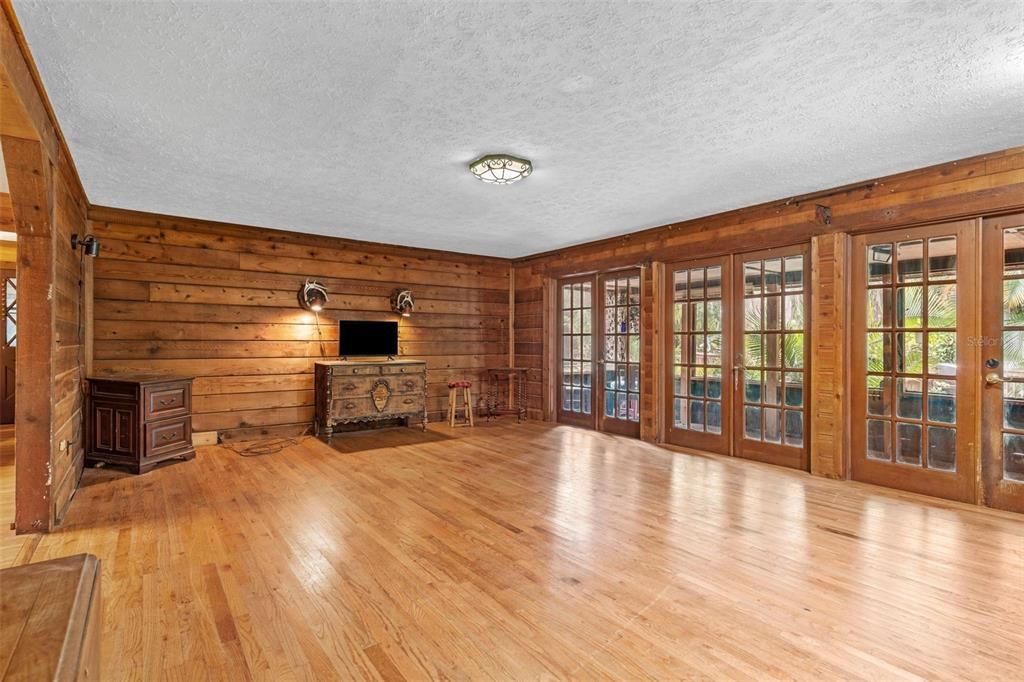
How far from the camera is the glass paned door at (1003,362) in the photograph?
129 inches

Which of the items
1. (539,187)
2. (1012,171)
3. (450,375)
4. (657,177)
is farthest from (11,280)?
(1012,171)

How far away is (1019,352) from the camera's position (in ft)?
10.8

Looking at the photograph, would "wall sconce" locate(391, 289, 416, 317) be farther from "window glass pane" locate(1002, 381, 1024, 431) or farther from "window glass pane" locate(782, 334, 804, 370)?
"window glass pane" locate(1002, 381, 1024, 431)

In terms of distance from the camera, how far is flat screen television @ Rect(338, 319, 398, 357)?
598cm

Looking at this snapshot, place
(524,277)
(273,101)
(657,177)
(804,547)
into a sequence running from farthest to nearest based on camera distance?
(524,277) < (657,177) < (804,547) < (273,101)

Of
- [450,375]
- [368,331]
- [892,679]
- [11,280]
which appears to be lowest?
[892,679]

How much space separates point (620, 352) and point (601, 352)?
30cm

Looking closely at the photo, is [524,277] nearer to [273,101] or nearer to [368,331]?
[368,331]

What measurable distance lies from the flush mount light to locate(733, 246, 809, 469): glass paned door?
2562 mm

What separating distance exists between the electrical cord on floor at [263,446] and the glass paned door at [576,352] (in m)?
3.41

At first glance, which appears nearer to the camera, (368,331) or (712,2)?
(712,2)

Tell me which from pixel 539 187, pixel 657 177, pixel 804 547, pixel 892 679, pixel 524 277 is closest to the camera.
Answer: pixel 892 679

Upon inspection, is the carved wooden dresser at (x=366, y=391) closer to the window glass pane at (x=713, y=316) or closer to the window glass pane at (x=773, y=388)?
the window glass pane at (x=713, y=316)

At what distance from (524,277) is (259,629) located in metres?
5.95
